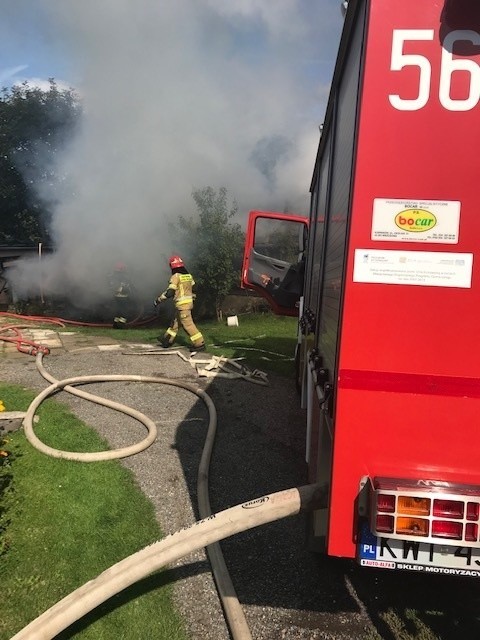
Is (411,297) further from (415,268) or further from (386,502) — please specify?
(386,502)

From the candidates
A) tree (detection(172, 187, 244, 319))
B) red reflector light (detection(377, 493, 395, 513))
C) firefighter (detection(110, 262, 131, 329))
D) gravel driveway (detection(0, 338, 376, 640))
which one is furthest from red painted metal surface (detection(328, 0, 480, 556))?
firefighter (detection(110, 262, 131, 329))

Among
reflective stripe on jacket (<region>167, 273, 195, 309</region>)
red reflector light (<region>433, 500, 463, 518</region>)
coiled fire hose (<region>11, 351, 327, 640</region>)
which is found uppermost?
reflective stripe on jacket (<region>167, 273, 195, 309</region>)

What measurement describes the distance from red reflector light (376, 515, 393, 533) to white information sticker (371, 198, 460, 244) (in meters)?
0.90

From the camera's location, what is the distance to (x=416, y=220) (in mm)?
1590

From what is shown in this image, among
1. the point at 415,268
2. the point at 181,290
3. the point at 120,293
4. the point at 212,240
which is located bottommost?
the point at 120,293

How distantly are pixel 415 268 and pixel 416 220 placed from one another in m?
0.15

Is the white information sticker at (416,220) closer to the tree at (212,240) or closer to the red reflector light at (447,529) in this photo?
the red reflector light at (447,529)

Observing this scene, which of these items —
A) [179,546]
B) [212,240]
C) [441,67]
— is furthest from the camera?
[212,240]

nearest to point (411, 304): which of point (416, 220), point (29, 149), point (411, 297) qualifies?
point (411, 297)

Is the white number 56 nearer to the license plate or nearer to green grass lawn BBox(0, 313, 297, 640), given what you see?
the license plate

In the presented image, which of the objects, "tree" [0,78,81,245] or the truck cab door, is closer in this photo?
the truck cab door

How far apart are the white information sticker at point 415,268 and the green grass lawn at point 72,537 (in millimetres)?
1885

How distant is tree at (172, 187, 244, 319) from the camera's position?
12477 millimetres

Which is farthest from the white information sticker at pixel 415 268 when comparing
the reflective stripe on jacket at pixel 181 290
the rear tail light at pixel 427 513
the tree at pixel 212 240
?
the tree at pixel 212 240
